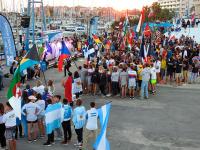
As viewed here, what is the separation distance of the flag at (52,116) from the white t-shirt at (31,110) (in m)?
0.48

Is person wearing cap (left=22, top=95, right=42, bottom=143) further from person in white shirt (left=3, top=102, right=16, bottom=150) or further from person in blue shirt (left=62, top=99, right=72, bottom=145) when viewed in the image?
person in blue shirt (left=62, top=99, right=72, bottom=145)

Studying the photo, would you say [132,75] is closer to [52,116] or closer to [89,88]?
[89,88]

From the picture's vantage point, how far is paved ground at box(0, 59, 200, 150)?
12.1 m

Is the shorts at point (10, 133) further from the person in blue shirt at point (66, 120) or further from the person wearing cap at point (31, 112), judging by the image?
the person in blue shirt at point (66, 120)

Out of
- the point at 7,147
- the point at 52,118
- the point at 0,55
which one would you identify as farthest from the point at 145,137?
the point at 0,55

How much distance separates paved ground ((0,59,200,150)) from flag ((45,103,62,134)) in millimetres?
631

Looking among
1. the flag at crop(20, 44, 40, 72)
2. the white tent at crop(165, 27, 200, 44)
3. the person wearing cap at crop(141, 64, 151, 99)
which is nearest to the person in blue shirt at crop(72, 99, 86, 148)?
the flag at crop(20, 44, 40, 72)

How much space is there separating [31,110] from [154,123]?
195 inches

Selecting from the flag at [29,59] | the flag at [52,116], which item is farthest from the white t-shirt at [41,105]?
the flag at [29,59]

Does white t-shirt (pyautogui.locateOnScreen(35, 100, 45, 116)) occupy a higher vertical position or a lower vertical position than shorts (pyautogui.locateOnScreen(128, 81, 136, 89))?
higher

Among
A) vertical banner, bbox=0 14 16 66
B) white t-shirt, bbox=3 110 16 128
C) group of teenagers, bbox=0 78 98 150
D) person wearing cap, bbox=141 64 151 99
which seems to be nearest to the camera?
white t-shirt, bbox=3 110 16 128

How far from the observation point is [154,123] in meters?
14.4

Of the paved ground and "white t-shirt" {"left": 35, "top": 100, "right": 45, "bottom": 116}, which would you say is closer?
the paved ground

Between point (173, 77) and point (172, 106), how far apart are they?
Answer: 5.92 metres
